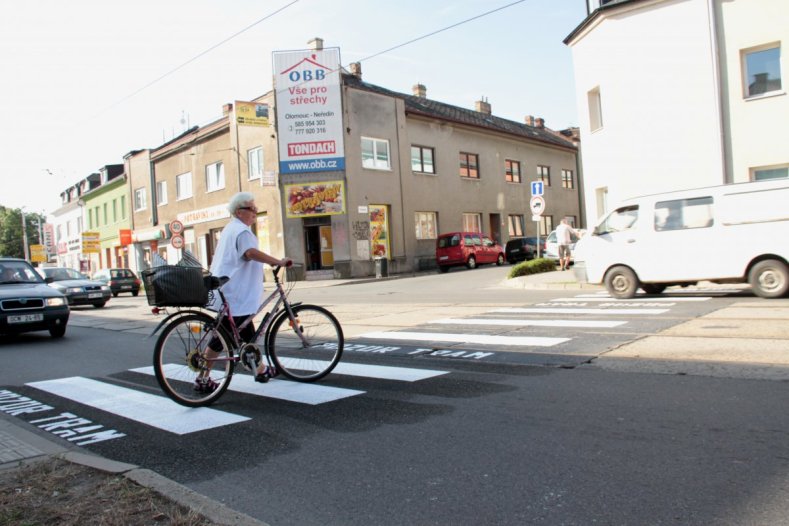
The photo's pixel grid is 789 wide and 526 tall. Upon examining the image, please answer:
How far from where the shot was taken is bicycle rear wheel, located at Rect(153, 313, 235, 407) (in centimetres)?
518

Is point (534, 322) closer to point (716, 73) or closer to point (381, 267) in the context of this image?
point (716, 73)

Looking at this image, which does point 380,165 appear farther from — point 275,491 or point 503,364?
point 275,491

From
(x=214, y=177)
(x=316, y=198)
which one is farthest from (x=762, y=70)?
(x=214, y=177)

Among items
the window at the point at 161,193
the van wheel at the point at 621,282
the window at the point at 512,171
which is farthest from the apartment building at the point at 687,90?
the window at the point at 161,193

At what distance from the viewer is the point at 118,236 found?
145 ft

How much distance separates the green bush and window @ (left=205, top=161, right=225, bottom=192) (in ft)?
62.8

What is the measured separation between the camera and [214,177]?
33250 millimetres

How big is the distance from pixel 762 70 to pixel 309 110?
1814cm

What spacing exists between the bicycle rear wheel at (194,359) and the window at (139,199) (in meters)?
38.4

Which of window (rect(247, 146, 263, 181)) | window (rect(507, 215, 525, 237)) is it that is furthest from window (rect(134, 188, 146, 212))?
window (rect(507, 215, 525, 237))

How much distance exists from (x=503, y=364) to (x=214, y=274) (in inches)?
121

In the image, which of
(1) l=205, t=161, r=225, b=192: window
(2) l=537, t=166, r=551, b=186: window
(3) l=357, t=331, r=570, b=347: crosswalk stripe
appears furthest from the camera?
(2) l=537, t=166, r=551, b=186: window

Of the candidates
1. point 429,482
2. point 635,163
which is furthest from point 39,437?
point 635,163

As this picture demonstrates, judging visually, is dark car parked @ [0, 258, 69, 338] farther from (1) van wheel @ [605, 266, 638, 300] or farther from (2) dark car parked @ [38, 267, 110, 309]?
(1) van wheel @ [605, 266, 638, 300]
